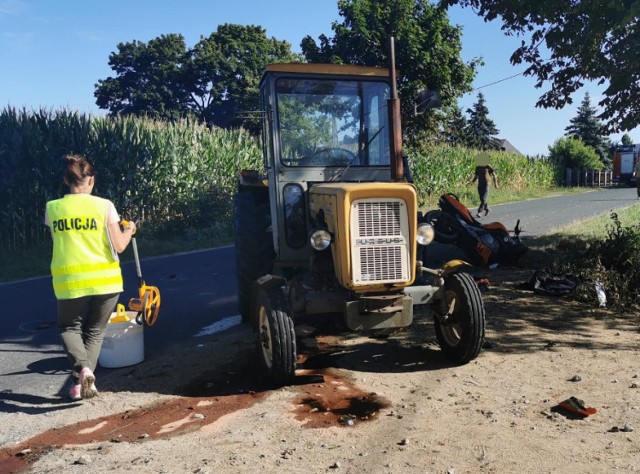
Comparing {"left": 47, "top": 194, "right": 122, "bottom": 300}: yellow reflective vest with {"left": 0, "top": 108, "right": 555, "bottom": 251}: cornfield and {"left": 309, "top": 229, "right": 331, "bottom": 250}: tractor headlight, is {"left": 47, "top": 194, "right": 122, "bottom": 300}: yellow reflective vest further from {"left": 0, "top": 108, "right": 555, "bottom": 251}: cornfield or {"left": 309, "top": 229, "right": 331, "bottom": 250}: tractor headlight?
{"left": 0, "top": 108, "right": 555, "bottom": 251}: cornfield

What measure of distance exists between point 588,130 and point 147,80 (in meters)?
40.7

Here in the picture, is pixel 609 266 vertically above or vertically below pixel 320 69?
below

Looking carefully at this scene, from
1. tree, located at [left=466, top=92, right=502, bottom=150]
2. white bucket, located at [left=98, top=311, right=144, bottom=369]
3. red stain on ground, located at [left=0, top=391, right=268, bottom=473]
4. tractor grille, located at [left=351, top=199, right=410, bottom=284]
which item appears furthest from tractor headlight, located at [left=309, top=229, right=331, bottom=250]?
tree, located at [left=466, top=92, right=502, bottom=150]

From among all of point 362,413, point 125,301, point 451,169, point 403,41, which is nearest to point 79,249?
point 362,413

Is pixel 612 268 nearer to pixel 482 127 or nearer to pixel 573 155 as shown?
pixel 573 155

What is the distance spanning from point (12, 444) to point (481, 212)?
17106 millimetres

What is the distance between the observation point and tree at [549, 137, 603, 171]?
43688 millimetres

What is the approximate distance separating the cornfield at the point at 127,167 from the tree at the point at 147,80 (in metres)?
31.5

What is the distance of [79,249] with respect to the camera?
13.8 ft

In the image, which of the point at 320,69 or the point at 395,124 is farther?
the point at 320,69

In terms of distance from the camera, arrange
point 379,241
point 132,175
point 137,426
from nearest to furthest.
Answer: point 137,426
point 379,241
point 132,175

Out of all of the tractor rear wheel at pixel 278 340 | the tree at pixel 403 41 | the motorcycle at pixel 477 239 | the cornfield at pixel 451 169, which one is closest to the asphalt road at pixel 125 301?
the motorcycle at pixel 477 239

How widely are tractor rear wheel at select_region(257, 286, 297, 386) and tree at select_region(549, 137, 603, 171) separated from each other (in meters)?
43.4

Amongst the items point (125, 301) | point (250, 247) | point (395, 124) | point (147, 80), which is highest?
point (147, 80)
